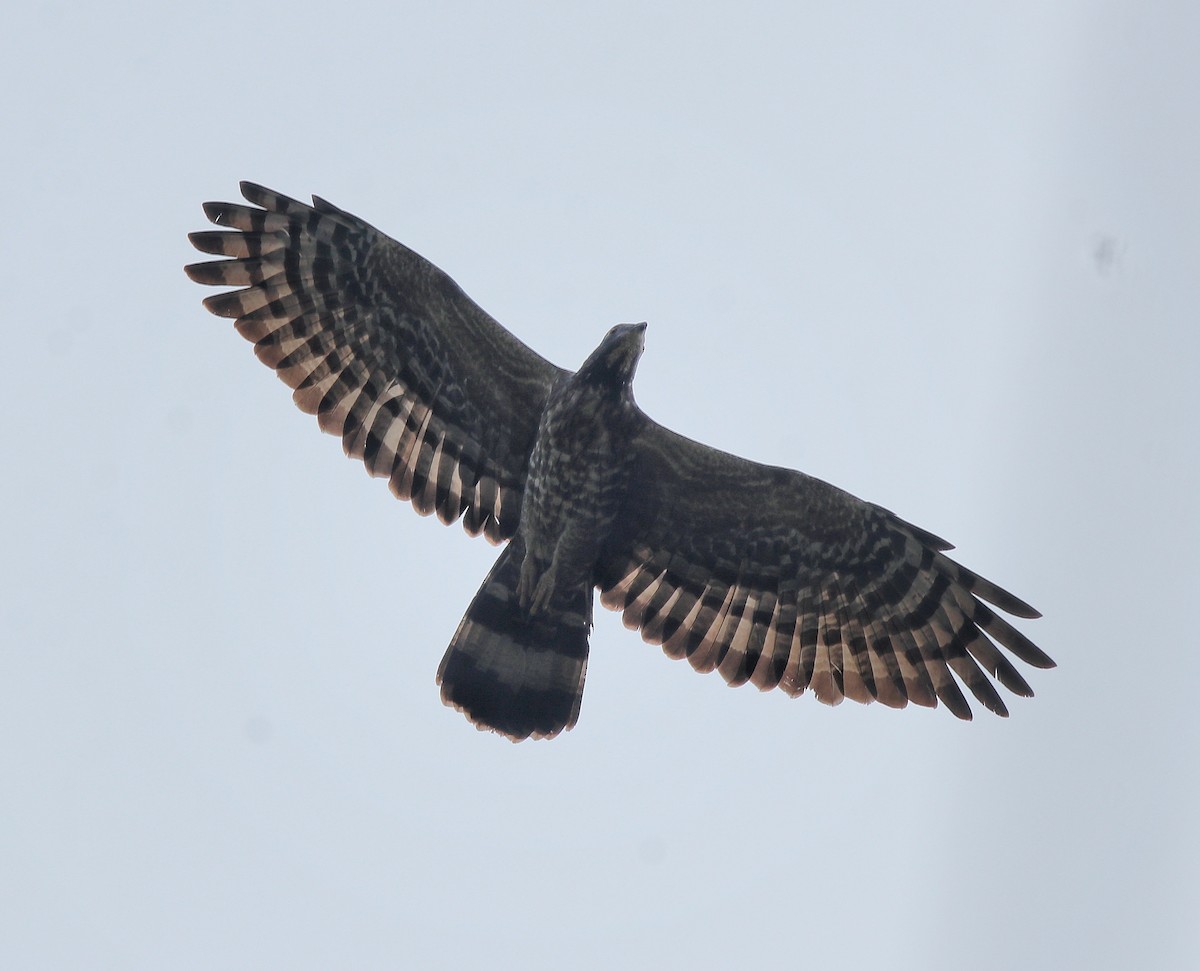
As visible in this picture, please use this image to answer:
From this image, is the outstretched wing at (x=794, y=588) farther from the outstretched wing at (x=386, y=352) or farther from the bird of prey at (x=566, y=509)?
the outstretched wing at (x=386, y=352)

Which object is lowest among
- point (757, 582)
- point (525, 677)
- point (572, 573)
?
point (525, 677)

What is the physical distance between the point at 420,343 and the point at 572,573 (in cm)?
174

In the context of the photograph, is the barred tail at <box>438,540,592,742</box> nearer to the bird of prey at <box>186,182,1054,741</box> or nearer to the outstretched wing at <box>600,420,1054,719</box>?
the bird of prey at <box>186,182,1054,741</box>

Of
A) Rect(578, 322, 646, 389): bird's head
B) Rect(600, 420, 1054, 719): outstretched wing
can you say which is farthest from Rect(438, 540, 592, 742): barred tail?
Rect(578, 322, 646, 389): bird's head

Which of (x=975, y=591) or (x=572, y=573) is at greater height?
(x=975, y=591)

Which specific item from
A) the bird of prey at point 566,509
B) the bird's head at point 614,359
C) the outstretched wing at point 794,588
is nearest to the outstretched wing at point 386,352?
the bird of prey at point 566,509

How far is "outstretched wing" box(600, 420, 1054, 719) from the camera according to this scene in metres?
8.27

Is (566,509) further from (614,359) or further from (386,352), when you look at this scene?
(386,352)

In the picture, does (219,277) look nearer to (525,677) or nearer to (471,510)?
(471,510)

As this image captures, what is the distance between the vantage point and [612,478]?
27.3 ft

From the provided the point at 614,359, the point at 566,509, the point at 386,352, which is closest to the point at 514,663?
the point at 566,509

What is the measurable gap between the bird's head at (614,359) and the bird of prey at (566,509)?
0.04 feet

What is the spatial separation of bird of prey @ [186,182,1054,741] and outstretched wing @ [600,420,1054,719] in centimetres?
1

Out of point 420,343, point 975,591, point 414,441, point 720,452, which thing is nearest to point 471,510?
point 414,441
